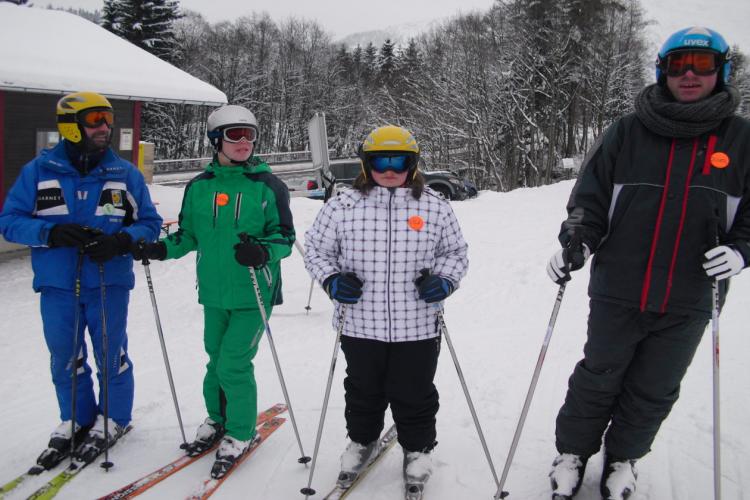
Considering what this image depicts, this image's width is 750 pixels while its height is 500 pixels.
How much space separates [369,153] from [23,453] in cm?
277

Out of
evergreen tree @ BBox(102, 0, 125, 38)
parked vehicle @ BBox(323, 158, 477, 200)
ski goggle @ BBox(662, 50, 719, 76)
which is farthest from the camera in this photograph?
evergreen tree @ BBox(102, 0, 125, 38)

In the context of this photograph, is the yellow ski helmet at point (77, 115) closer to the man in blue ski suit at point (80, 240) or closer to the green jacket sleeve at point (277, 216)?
the man in blue ski suit at point (80, 240)

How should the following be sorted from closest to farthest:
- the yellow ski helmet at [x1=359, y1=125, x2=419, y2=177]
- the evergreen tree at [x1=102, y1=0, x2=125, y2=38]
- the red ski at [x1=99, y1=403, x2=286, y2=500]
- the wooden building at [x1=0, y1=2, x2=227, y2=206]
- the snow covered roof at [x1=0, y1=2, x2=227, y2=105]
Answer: the yellow ski helmet at [x1=359, y1=125, x2=419, y2=177] → the red ski at [x1=99, y1=403, x2=286, y2=500] → the snow covered roof at [x1=0, y1=2, x2=227, y2=105] → the wooden building at [x1=0, y1=2, x2=227, y2=206] → the evergreen tree at [x1=102, y1=0, x2=125, y2=38]

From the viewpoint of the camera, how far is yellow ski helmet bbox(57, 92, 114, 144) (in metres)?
3.00

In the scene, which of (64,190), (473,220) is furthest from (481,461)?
(473,220)

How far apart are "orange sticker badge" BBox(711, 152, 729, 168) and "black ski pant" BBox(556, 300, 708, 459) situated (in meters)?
0.66

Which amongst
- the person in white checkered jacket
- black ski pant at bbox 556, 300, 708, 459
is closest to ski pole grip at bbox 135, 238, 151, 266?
the person in white checkered jacket

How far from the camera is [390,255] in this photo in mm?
2674

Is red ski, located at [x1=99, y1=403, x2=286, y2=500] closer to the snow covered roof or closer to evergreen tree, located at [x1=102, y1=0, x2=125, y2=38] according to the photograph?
the snow covered roof

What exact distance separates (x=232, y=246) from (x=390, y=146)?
1.07 metres

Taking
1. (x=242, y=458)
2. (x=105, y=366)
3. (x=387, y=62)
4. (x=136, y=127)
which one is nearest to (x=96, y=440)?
(x=105, y=366)

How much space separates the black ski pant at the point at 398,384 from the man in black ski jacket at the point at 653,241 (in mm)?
689

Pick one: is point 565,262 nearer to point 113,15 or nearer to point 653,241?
point 653,241

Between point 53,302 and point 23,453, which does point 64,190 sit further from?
point 23,453
